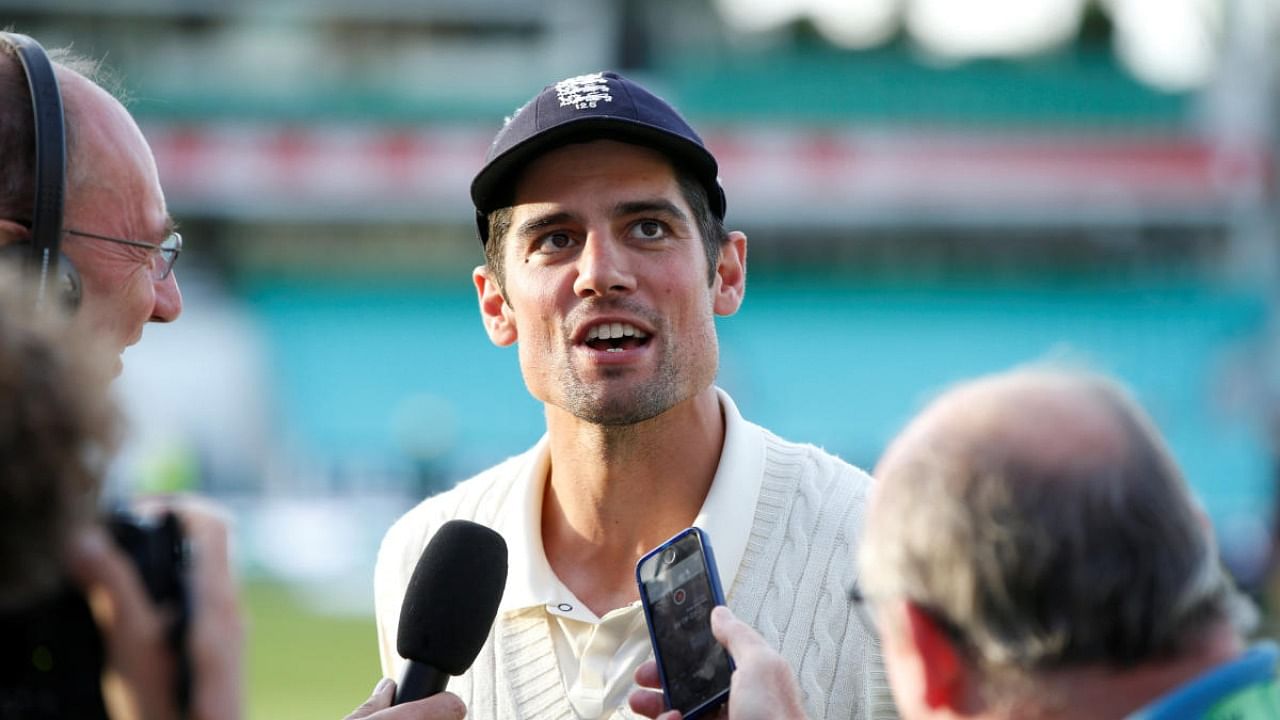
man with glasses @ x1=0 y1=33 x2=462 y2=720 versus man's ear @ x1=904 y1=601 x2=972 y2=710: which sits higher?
man with glasses @ x1=0 y1=33 x2=462 y2=720

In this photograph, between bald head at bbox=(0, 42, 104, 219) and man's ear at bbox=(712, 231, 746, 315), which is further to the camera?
man's ear at bbox=(712, 231, 746, 315)

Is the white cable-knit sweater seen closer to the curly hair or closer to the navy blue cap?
the navy blue cap

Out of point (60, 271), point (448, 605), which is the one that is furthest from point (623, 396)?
point (60, 271)

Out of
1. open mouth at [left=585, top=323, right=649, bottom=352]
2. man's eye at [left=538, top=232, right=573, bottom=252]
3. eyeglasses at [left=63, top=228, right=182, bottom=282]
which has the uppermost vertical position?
eyeglasses at [left=63, top=228, right=182, bottom=282]

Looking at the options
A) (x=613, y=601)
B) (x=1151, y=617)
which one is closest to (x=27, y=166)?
(x=613, y=601)

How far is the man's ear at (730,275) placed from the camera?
3.21 metres

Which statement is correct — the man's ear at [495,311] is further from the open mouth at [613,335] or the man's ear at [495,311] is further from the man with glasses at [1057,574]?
the man with glasses at [1057,574]

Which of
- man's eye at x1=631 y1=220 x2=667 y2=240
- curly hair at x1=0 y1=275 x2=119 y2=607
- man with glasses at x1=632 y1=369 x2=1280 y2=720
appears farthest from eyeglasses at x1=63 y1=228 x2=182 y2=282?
man with glasses at x1=632 y1=369 x2=1280 y2=720

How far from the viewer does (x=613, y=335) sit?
292 centimetres

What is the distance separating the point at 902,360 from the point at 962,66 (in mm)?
5924

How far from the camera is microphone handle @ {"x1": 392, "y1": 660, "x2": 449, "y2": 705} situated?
2.26 m

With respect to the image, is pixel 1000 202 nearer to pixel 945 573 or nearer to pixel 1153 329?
pixel 1153 329

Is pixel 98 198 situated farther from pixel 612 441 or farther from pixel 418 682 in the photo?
pixel 612 441

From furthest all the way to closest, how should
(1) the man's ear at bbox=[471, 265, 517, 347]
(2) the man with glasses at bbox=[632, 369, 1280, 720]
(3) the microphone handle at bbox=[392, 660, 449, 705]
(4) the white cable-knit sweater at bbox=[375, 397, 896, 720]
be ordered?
(1) the man's ear at bbox=[471, 265, 517, 347], (4) the white cable-knit sweater at bbox=[375, 397, 896, 720], (3) the microphone handle at bbox=[392, 660, 449, 705], (2) the man with glasses at bbox=[632, 369, 1280, 720]
